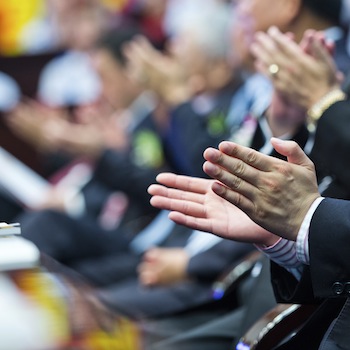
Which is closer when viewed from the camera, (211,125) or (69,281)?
(69,281)

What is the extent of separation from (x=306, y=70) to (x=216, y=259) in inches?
34.1

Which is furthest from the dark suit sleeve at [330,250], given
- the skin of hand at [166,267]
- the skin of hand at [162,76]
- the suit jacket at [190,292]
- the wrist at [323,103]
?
the skin of hand at [162,76]

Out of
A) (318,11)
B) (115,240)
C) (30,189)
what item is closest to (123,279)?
(115,240)

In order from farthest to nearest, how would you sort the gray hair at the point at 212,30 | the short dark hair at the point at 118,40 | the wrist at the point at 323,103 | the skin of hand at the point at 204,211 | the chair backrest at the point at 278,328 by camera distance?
the short dark hair at the point at 118,40 < the gray hair at the point at 212,30 < the wrist at the point at 323,103 < the chair backrest at the point at 278,328 < the skin of hand at the point at 204,211

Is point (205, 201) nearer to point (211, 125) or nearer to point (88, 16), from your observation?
point (211, 125)

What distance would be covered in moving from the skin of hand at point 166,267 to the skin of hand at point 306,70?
1021 millimetres

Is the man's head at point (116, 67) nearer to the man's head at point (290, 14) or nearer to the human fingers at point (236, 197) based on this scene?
the man's head at point (290, 14)

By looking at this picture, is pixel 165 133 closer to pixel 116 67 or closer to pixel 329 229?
pixel 116 67

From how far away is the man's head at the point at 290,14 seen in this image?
2207 mm

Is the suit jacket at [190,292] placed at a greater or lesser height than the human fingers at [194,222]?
lesser

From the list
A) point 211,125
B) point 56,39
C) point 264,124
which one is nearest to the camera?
point 264,124

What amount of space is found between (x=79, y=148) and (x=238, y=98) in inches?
41.7

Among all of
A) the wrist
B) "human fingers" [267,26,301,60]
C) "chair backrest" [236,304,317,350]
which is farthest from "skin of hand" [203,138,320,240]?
"human fingers" [267,26,301,60]

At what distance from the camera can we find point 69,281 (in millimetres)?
1474
